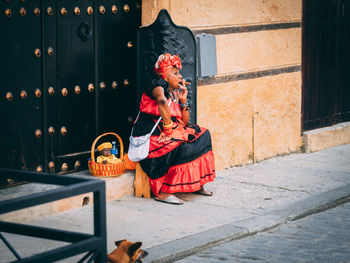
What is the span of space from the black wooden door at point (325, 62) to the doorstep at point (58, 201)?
3648mm

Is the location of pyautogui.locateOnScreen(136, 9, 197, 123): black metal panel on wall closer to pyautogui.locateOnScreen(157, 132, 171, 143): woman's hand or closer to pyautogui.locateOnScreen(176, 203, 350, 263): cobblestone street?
pyautogui.locateOnScreen(157, 132, 171, 143): woman's hand

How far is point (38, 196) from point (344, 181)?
214 inches

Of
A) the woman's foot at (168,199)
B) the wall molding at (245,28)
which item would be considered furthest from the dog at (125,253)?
the wall molding at (245,28)

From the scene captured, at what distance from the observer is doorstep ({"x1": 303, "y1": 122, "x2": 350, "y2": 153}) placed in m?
9.35

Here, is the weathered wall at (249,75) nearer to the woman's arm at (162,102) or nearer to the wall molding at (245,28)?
the wall molding at (245,28)

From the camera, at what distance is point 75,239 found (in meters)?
3.03

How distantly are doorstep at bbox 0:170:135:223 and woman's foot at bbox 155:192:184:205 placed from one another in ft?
1.12

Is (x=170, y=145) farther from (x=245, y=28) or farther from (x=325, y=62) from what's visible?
(x=325, y=62)

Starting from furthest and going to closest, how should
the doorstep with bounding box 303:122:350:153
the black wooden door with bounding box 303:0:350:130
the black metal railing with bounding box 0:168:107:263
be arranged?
1. the black wooden door with bounding box 303:0:350:130
2. the doorstep with bounding box 303:122:350:153
3. the black metal railing with bounding box 0:168:107:263

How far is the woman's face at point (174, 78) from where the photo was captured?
6.57m

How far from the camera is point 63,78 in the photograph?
260 inches

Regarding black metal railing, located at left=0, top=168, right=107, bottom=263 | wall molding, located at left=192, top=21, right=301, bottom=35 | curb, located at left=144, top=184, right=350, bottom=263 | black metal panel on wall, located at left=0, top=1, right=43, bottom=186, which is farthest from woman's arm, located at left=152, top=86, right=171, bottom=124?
black metal railing, located at left=0, top=168, right=107, bottom=263

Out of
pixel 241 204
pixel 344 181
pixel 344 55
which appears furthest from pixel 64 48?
pixel 344 55

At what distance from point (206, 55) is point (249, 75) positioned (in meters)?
1.00
